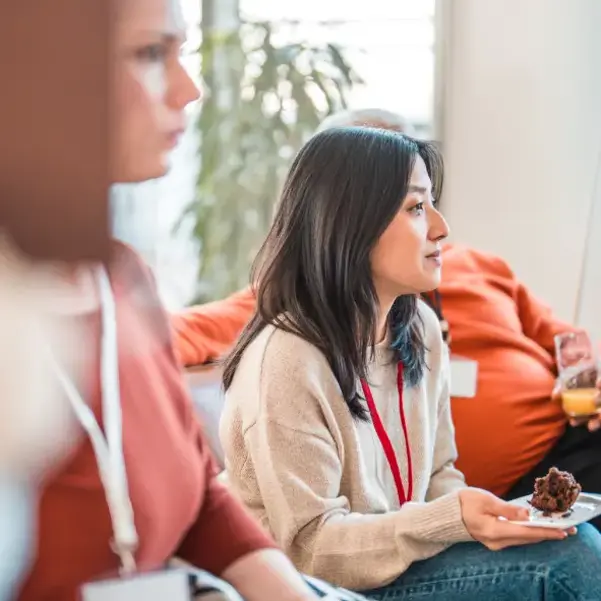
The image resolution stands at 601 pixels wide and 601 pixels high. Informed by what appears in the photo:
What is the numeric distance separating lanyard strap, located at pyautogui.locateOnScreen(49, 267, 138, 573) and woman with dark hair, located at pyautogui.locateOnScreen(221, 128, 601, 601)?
690 millimetres

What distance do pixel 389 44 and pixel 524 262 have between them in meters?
0.71

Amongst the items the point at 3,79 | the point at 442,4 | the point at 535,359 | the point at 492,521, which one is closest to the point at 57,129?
the point at 3,79

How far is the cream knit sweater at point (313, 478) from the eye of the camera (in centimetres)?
110

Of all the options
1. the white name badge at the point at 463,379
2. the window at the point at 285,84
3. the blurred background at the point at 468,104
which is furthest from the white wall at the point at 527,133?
the white name badge at the point at 463,379

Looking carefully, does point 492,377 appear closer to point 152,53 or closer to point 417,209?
point 417,209

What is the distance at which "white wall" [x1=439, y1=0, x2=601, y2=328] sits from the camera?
253cm

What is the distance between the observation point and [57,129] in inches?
14.3

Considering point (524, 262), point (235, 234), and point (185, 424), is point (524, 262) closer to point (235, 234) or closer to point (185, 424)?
point (235, 234)

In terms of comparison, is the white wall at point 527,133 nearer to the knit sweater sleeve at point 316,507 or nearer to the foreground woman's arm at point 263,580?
the knit sweater sleeve at point 316,507

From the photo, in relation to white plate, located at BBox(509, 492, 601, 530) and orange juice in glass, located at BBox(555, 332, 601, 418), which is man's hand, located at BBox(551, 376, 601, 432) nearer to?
orange juice in glass, located at BBox(555, 332, 601, 418)

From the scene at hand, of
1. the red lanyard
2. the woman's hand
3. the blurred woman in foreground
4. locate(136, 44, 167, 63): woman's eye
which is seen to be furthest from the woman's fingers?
locate(136, 44, 167, 63): woman's eye

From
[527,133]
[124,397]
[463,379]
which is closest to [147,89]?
[124,397]

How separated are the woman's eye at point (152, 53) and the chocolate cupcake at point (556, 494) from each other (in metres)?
0.93

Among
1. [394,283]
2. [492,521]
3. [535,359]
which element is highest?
[394,283]
